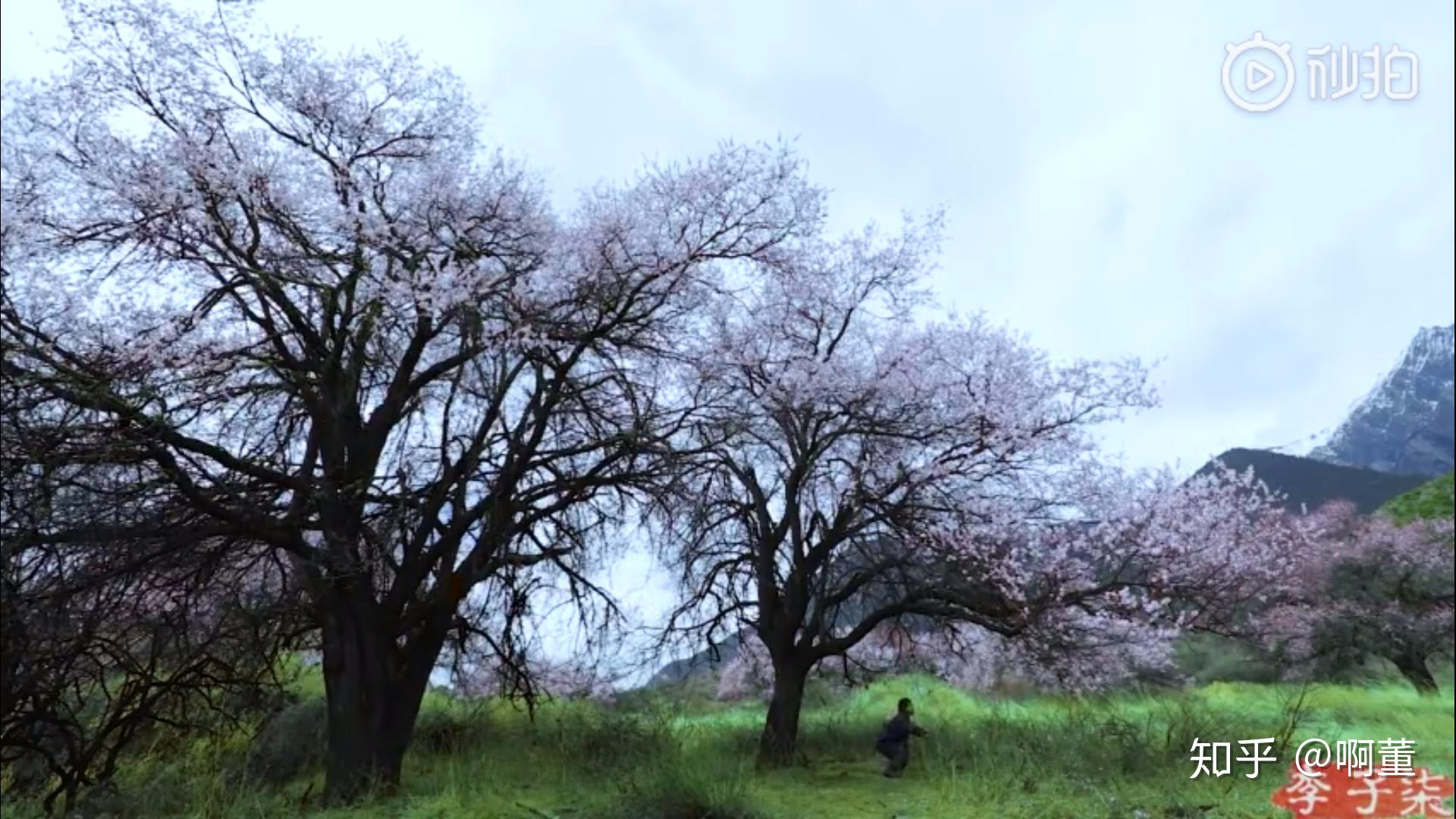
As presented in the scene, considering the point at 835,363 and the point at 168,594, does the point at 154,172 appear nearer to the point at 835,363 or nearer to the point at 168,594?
the point at 168,594

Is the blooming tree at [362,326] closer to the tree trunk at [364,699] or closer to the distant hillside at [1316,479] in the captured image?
the tree trunk at [364,699]

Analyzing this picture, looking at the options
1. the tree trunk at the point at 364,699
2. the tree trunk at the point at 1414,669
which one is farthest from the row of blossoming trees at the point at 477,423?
the tree trunk at the point at 1414,669

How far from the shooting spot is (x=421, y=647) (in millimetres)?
8648

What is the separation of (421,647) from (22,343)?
13.5 ft

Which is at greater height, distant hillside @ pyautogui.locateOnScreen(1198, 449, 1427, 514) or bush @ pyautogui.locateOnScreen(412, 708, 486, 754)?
distant hillside @ pyautogui.locateOnScreen(1198, 449, 1427, 514)

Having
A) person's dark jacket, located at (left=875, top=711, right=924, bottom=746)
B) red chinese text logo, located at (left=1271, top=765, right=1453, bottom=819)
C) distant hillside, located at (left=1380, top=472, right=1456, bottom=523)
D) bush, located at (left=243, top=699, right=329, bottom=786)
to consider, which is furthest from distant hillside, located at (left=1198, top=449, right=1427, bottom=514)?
bush, located at (left=243, top=699, right=329, bottom=786)

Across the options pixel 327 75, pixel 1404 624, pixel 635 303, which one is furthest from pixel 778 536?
pixel 1404 624

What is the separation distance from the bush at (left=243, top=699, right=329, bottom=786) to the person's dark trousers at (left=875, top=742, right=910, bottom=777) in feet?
19.3

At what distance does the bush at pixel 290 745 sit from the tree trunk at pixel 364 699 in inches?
62.7

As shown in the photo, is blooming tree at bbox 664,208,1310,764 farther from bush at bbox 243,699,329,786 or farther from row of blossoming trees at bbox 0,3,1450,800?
bush at bbox 243,699,329,786

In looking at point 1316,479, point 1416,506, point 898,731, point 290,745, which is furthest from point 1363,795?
point 1416,506

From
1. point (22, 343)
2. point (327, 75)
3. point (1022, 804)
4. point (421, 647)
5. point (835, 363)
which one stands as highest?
point (327, 75)

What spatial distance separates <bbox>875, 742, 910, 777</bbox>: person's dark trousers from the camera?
29.7ft

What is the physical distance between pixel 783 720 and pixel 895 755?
173 centimetres
